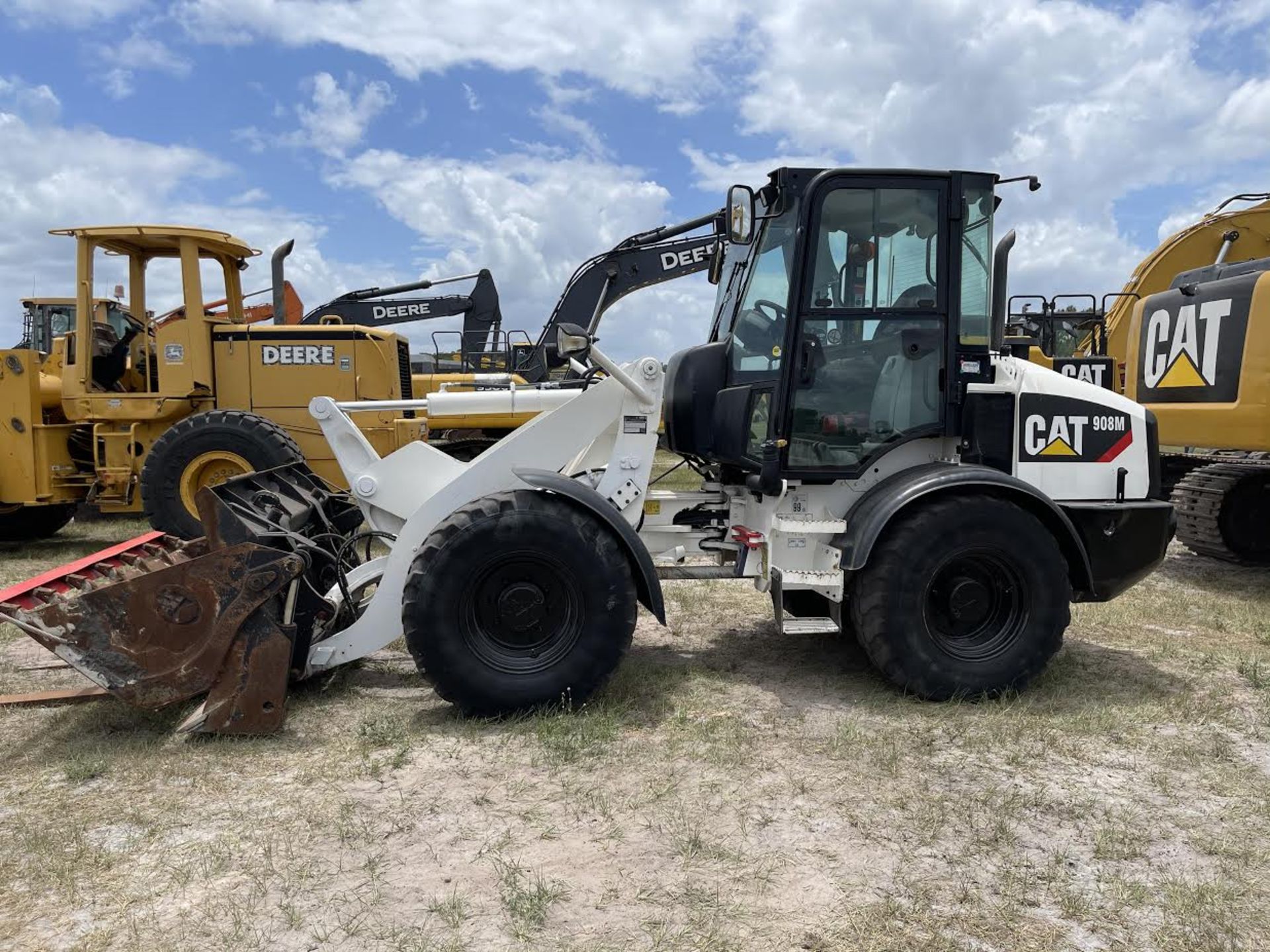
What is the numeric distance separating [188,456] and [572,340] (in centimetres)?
546

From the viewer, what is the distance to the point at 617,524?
14.3 ft

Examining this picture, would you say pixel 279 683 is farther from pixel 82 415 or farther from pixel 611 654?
pixel 82 415

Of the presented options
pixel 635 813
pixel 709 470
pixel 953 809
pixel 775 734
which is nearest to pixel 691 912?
pixel 635 813

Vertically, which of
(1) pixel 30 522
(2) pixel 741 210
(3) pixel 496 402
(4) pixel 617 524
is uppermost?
(2) pixel 741 210

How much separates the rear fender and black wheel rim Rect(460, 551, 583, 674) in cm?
137

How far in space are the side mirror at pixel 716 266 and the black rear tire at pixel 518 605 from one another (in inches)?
82.5

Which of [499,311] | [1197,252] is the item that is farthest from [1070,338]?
[499,311]

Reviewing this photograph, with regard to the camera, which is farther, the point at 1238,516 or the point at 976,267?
the point at 1238,516

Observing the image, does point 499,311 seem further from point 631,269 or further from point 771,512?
point 771,512

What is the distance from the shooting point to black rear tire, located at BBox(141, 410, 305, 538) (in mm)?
8469

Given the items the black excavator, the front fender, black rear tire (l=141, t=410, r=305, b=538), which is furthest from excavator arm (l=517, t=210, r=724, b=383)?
the front fender

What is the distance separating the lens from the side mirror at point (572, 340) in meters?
4.54

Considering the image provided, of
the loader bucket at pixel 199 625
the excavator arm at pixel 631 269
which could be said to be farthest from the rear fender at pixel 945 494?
the excavator arm at pixel 631 269

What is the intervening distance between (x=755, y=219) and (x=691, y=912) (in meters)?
3.50
